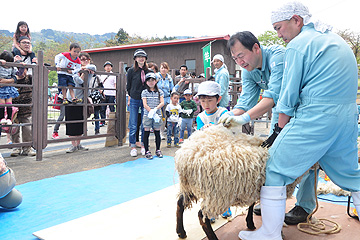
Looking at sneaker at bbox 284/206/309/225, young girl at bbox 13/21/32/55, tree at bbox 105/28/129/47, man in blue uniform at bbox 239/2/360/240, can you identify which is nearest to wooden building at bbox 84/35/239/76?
young girl at bbox 13/21/32/55

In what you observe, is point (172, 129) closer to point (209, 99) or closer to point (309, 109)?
point (209, 99)

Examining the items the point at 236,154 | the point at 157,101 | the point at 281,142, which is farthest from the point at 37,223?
the point at 157,101

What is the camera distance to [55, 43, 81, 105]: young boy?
206 inches

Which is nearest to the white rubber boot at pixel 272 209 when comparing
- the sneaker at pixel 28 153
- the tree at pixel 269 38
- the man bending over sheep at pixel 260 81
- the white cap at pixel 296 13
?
the man bending over sheep at pixel 260 81

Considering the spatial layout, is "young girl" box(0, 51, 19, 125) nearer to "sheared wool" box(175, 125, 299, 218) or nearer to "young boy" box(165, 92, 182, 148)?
"young boy" box(165, 92, 182, 148)

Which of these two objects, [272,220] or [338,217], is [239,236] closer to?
[272,220]

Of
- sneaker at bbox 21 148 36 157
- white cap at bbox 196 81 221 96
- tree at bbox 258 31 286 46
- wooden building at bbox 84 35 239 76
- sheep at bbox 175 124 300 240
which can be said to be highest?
tree at bbox 258 31 286 46

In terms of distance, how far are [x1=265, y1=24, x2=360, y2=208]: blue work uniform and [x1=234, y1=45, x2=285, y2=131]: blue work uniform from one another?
0.79 ft

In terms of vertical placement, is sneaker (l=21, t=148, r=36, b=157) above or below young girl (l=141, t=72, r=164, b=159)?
below

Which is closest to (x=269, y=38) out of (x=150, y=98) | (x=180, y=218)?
(x=150, y=98)

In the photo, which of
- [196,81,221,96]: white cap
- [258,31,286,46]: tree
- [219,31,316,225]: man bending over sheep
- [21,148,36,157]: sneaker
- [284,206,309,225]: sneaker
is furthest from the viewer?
[258,31,286,46]: tree

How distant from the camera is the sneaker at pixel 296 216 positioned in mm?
2189

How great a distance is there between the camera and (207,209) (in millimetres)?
1610

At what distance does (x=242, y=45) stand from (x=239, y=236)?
130 centimetres
